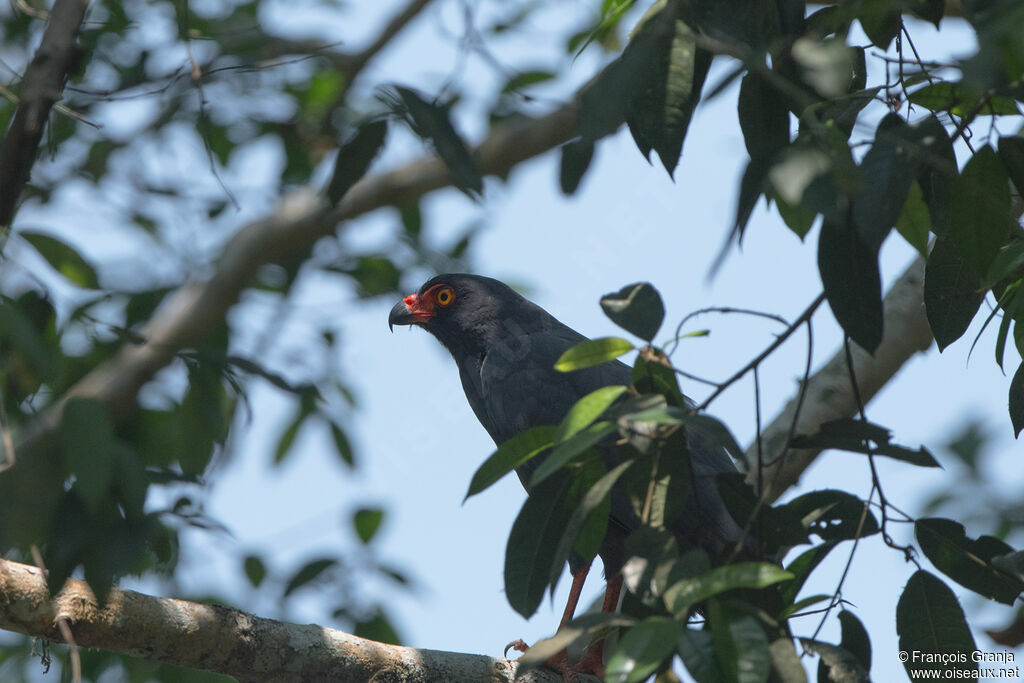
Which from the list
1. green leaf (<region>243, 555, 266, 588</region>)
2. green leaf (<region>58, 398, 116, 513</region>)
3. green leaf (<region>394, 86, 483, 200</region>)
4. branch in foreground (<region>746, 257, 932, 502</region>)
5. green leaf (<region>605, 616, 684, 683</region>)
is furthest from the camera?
green leaf (<region>243, 555, 266, 588</region>)

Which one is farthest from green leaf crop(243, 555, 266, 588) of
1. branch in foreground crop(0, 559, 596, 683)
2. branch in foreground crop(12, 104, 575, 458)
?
branch in foreground crop(0, 559, 596, 683)

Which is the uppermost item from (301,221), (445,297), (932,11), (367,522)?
(301,221)

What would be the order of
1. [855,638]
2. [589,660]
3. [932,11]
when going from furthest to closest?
1. [589,660]
2. [932,11]
3. [855,638]

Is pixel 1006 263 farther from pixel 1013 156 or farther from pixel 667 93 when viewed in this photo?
pixel 667 93

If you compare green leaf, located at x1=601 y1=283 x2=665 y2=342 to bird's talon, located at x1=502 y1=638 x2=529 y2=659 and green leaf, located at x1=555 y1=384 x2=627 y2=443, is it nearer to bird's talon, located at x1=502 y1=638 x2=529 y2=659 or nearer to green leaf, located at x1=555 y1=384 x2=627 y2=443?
green leaf, located at x1=555 y1=384 x2=627 y2=443

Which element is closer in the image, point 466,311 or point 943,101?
point 943,101

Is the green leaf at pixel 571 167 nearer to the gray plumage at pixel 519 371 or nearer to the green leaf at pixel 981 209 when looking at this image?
the green leaf at pixel 981 209

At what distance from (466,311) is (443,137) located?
2231 mm

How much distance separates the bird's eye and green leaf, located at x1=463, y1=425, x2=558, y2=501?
3.33 metres

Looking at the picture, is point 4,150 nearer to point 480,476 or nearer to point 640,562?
point 480,476

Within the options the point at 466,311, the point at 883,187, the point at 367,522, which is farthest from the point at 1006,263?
the point at 367,522

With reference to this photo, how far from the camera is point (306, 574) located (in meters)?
5.38

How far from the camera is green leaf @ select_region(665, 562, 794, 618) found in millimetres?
1728

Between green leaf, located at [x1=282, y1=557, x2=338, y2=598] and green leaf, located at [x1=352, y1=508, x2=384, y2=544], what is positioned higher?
green leaf, located at [x1=352, y1=508, x2=384, y2=544]
